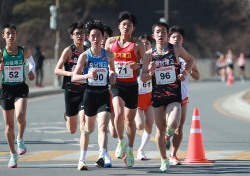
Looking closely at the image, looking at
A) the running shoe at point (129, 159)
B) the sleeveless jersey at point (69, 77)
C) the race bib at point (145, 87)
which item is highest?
the sleeveless jersey at point (69, 77)

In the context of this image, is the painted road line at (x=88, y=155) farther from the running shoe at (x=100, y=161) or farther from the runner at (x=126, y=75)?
the running shoe at (x=100, y=161)

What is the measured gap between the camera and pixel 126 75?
13.2 meters

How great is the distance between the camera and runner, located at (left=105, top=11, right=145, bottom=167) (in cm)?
1314

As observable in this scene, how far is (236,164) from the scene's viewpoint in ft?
43.8

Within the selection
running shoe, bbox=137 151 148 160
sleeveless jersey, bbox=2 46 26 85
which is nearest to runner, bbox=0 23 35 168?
sleeveless jersey, bbox=2 46 26 85

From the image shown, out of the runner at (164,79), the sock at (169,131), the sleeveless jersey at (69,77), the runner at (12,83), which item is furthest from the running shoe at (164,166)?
the sleeveless jersey at (69,77)

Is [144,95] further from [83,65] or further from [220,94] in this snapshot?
[220,94]

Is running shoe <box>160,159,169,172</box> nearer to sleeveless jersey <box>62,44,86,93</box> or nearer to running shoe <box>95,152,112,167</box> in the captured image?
running shoe <box>95,152,112,167</box>

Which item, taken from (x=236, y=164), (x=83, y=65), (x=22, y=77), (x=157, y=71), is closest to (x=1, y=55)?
(x=22, y=77)

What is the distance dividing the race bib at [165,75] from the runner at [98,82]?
605 millimetres

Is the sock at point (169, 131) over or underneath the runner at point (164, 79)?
underneath

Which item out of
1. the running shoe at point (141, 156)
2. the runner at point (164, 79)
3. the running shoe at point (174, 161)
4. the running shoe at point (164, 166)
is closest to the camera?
the running shoe at point (164, 166)

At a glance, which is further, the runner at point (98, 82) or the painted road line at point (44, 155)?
the painted road line at point (44, 155)

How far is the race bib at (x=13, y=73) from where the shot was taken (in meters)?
13.2
